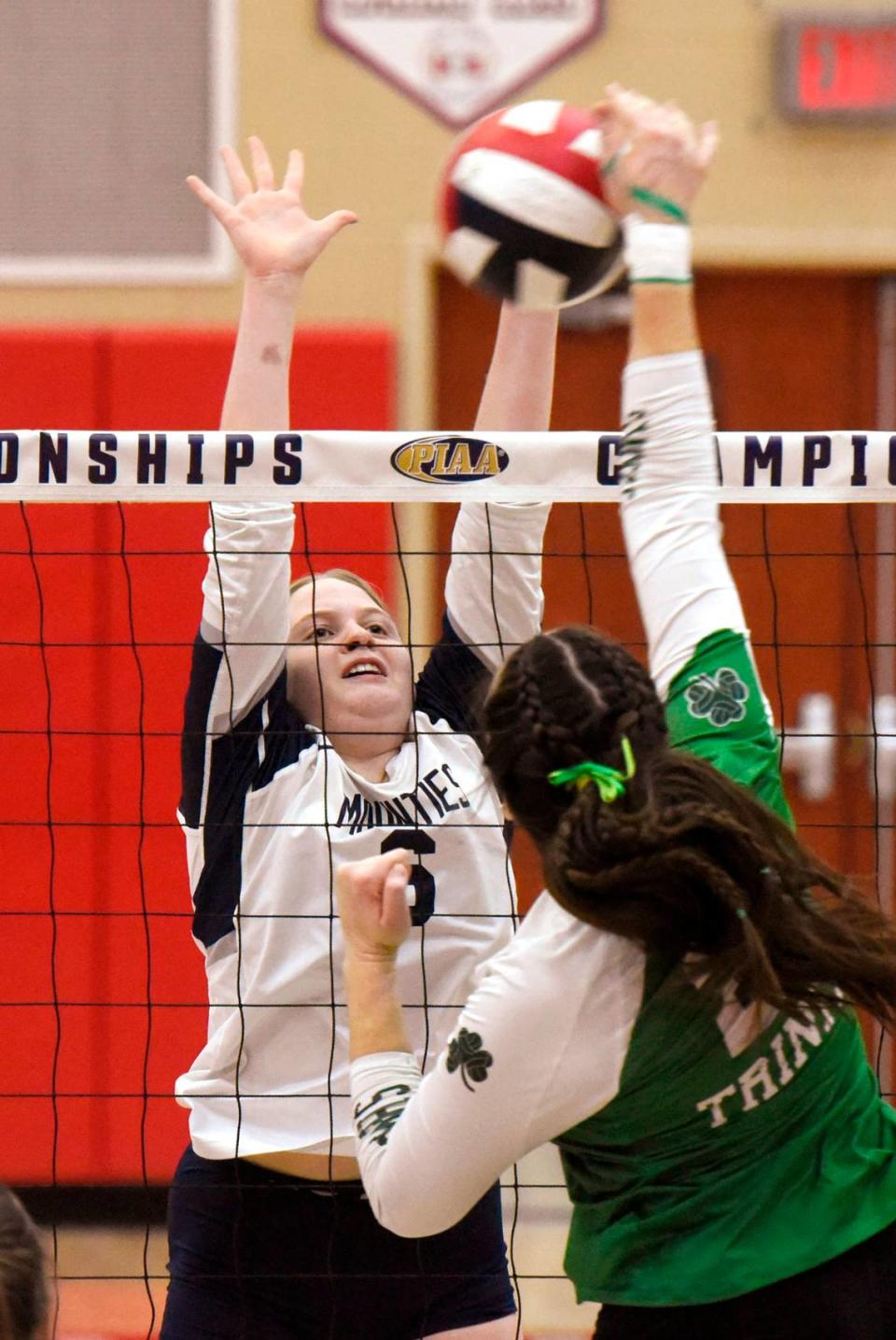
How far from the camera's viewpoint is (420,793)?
2303 mm

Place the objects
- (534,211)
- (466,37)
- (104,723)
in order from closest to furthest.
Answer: (534,211)
(104,723)
(466,37)

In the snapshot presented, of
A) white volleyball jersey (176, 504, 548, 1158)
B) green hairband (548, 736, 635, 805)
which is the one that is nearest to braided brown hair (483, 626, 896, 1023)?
green hairband (548, 736, 635, 805)

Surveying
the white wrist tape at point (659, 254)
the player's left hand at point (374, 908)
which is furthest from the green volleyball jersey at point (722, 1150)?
the white wrist tape at point (659, 254)

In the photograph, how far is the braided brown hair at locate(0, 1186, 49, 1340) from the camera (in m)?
1.55

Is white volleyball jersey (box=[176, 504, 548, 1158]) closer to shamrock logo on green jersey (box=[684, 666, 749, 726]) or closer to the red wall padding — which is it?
shamrock logo on green jersey (box=[684, 666, 749, 726])

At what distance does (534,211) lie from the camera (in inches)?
81.7

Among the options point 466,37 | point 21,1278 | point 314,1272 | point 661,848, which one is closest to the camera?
point 661,848

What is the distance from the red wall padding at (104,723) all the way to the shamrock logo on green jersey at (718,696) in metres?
2.86

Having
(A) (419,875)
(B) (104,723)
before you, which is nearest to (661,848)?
(A) (419,875)

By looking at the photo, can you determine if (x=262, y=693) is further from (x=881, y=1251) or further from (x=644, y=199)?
(x=881, y=1251)

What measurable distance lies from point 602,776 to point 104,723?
3162mm

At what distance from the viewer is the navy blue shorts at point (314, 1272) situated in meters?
2.22

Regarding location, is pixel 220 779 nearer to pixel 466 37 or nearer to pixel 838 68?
pixel 466 37

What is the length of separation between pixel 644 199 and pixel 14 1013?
11.1 feet
